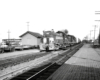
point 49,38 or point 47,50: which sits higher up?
point 49,38

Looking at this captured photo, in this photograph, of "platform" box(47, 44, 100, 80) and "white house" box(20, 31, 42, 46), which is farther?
"white house" box(20, 31, 42, 46)

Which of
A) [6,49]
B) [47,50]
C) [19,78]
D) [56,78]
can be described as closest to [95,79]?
[56,78]

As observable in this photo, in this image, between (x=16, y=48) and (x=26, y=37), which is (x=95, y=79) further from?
(x=26, y=37)

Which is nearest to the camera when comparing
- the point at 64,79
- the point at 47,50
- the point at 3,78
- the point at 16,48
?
the point at 64,79

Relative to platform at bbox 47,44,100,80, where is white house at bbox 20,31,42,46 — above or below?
above

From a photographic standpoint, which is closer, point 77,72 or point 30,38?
point 77,72

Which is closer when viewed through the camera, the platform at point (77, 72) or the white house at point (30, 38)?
the platform at point (77, 72)

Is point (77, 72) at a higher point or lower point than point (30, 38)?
lower

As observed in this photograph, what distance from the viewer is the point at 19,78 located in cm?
920

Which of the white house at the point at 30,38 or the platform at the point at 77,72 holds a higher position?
the white house at the point at 30,38

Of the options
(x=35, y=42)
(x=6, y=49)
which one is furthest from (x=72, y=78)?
(x=35, y=42)

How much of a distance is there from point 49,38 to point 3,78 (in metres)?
23.3

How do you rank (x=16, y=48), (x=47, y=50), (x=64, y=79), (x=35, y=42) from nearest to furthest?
(x=64, y=79) → (x=47, y=50) → (x=16, y=48) → (x=35, y=42)

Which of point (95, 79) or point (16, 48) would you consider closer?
point (95, 79)
